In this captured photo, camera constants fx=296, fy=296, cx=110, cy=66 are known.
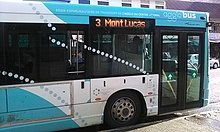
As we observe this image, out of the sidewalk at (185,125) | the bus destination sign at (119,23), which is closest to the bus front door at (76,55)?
the bus destination sign at (119,23)

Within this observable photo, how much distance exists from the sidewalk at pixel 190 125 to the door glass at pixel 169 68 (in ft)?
1.99

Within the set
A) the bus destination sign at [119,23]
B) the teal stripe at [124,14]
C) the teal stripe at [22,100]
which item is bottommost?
the teal stripe at [22,100]

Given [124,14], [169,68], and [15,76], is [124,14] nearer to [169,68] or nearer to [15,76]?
[169,68]

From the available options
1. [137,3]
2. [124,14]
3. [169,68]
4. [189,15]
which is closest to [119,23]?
[124,14]

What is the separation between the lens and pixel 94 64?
5.97 metres

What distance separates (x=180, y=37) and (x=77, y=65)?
272cm

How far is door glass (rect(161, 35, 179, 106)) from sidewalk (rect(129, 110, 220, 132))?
A: 605 millimetres

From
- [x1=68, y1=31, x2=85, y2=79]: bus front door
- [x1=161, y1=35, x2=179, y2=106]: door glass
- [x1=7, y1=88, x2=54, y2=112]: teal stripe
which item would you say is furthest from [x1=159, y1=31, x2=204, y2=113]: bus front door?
[x1=7, y1=88, x2=54, y2=112]: teal stripe

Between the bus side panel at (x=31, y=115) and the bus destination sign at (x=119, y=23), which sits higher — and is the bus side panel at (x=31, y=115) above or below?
below

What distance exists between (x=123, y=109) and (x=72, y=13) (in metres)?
2.38

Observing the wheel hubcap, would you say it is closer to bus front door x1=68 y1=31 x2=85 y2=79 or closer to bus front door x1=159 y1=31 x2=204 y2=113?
bus front door x1=159 y1=31 x2=204 y2=113

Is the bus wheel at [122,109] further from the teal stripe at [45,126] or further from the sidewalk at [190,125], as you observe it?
the teal stripe at [45,126]

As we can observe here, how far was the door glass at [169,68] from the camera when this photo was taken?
22.5 ft

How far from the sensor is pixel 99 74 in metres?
6.05
